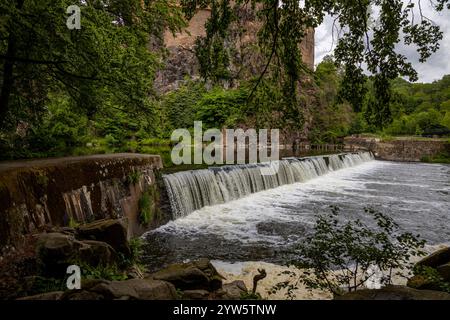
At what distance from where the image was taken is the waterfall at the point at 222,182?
10.3 metres

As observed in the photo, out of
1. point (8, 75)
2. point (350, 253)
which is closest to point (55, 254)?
point (8, 75)

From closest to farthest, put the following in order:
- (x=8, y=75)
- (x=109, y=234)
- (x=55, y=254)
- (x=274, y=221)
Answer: (x=55, y=254) < (x=109, y=234) < (x=8, y=75) < (x=274, y=221)

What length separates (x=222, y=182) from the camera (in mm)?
12797

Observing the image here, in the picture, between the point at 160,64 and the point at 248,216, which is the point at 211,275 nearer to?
the point at 160,64

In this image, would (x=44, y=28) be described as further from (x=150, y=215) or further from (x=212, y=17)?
(x=150, y=215)

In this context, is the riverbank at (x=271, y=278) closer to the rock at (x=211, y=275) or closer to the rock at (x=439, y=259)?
the rock at (x=439, y=259)

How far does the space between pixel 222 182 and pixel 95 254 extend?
28.8ft

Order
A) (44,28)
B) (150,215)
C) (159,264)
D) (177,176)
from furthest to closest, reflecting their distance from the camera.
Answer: (177,176), (150,215), (159,264), (44,28)

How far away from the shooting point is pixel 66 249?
3.82 meters

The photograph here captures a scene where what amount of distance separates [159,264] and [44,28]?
4904 mm
